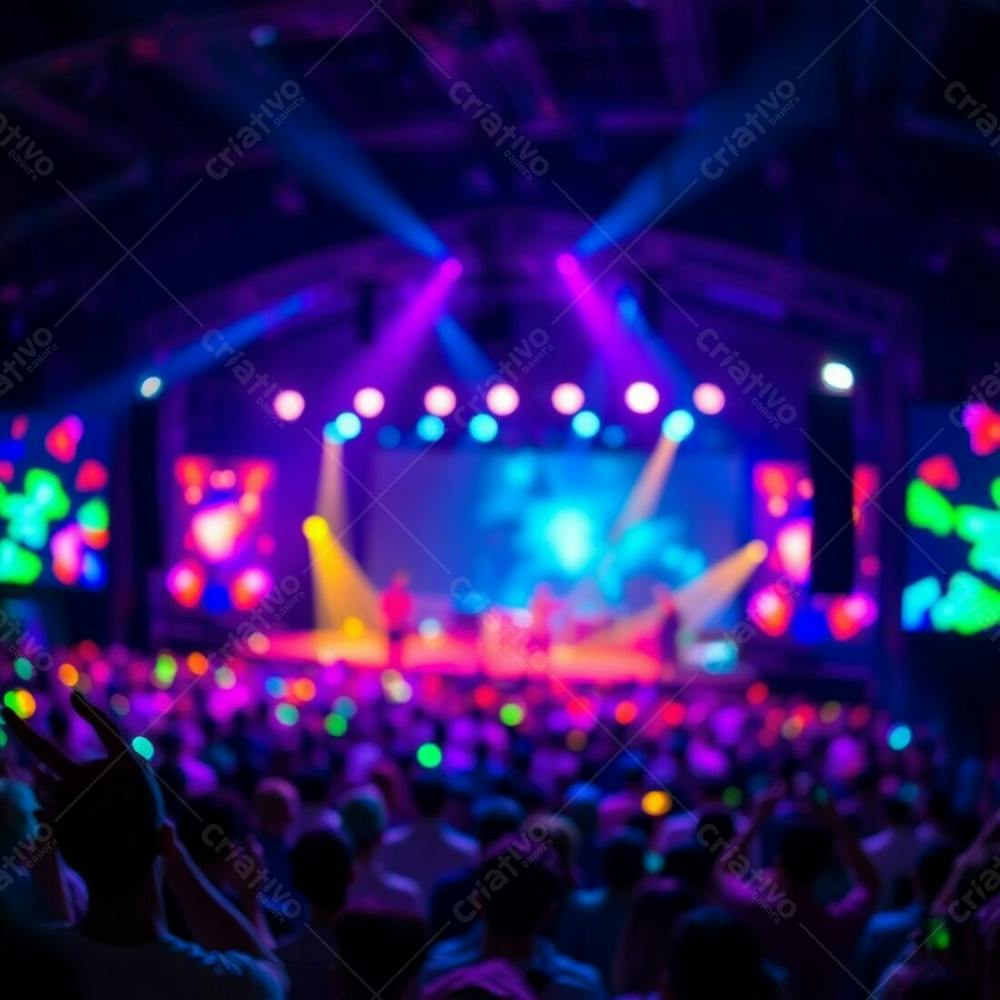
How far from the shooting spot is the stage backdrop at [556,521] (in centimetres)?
1560

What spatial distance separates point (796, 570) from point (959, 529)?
262 inches

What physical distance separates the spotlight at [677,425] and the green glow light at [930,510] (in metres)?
5.79

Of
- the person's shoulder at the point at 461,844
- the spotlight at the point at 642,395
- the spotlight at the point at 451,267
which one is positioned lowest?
the person's shoulder at the point at 461,844

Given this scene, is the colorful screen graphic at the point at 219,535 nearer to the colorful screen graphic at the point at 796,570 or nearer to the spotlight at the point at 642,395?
the spotlight at the point at 642,395

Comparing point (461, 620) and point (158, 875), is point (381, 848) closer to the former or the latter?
point (158, 875)

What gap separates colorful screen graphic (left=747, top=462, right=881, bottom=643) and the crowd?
588cm

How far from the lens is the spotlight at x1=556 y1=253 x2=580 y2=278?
1373cm

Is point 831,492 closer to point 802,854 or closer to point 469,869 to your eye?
point 802,854

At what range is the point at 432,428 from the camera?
15.9 m

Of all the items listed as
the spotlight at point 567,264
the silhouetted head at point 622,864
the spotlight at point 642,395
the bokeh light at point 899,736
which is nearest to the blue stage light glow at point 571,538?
the spotlight at point 642,395

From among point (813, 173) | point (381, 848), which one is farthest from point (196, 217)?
point (381, 848)

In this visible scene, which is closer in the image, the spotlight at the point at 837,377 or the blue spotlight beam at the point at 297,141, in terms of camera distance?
the spotlight at the point at 837,377

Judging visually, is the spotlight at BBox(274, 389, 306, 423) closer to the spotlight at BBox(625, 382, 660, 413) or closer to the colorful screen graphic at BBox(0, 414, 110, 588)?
the colorful screen graphic at BBox(0, 414, 110, 588)

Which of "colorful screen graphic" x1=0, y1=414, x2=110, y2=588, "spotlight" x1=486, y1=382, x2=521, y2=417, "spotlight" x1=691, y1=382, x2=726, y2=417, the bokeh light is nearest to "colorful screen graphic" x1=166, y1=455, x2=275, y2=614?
"spotlight" x1=486, y1=382, x2=521, y2=417
